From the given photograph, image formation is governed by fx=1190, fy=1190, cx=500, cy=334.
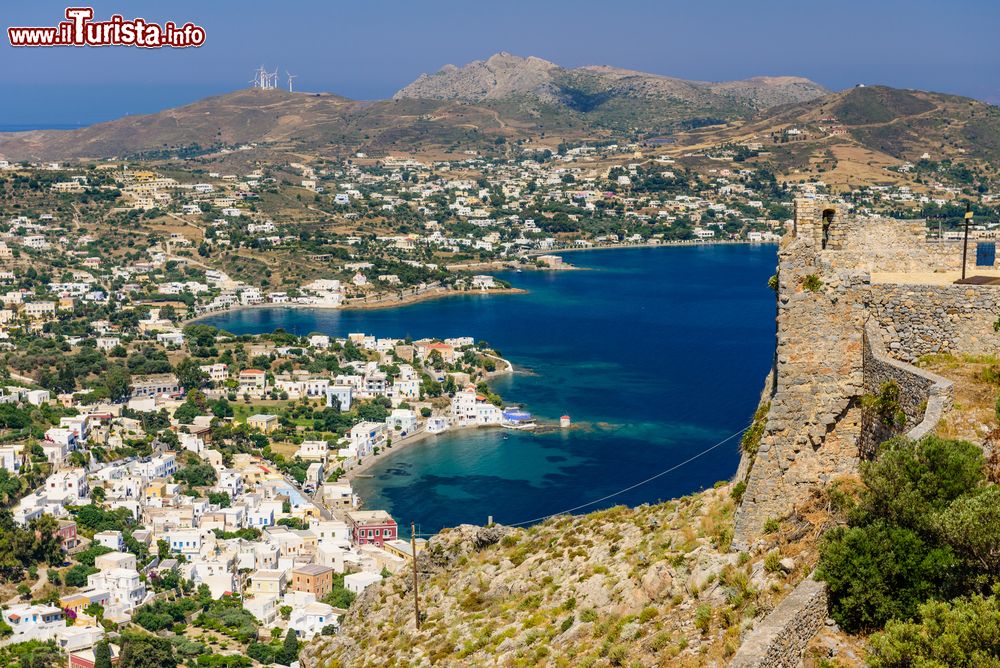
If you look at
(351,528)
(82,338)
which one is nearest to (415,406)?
(351,528)

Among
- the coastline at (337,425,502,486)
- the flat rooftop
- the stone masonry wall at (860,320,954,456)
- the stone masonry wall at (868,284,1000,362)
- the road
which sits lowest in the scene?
the road

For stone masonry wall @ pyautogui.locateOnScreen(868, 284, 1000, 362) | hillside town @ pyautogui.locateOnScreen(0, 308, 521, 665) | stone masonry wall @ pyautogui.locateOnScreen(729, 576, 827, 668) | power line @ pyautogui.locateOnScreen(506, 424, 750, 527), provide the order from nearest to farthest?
stone masonry wall @ pyautogui.locateOnScreen(729, 576, 827, 668), stone masonry wall @ pyautogui.locateOnScreen(868, 284, 1000, 362), hillside town @ pyautogui.locateOnScreen(0, 308, 521, 665), power line @ pyautogui.locateOnScreen(506, 424, 750, 527)

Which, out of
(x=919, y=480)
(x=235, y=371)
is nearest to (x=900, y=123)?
(x=235, y=371)

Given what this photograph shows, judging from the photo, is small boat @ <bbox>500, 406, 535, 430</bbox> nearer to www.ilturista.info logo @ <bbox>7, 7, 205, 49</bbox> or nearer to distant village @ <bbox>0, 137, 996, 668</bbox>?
distant village @ <bbox>0, 137, 996, 668</bbox>

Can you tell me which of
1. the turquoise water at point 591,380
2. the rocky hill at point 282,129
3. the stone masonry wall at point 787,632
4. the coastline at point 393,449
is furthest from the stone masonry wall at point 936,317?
the rocky hill at point 282,129

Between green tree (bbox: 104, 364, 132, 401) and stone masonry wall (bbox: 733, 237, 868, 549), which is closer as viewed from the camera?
stone masonry wall (bbox: 733, 237, 868, 549)

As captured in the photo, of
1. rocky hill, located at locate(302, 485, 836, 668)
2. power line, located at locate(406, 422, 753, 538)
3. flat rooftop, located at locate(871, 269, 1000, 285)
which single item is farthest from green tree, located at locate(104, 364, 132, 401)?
flat rooftop, located at locate(871, 269, 1000, 285)

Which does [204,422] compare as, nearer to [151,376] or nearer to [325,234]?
[151,376]
